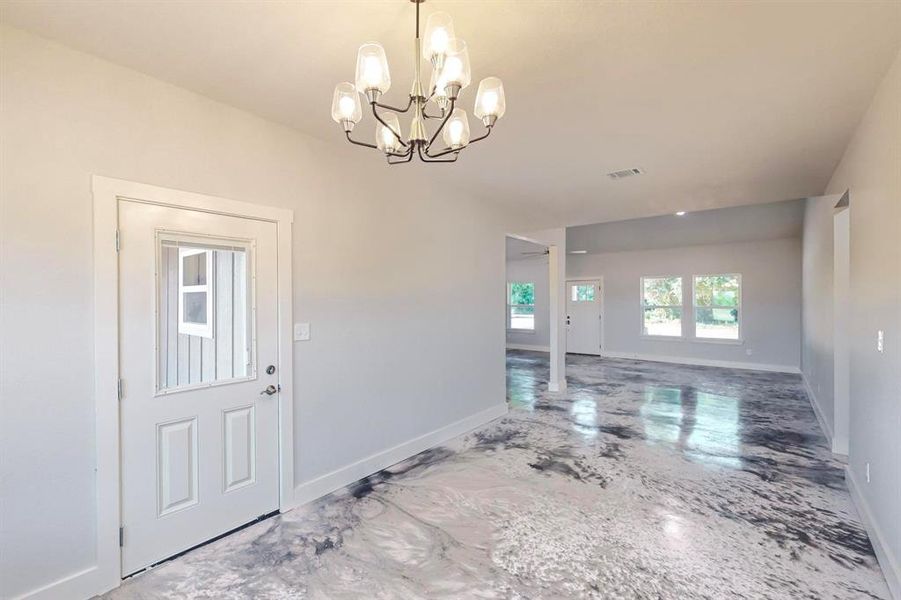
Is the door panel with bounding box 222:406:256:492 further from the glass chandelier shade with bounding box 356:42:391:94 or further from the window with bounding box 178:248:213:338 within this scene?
the glass chandelier shade with bounding box 356:42:391:94

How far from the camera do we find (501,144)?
3.01 meters

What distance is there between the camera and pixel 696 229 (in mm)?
7887

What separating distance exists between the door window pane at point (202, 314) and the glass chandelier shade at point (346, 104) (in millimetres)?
1353


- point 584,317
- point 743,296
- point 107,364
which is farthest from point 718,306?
point 107,364

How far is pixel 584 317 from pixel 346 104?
32.6ft

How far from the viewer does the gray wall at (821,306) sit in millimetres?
4289

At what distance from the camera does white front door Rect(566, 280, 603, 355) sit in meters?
10.4

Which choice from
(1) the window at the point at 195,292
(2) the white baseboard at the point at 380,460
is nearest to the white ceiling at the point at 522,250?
(2) the white baseboard at the point at 380,460

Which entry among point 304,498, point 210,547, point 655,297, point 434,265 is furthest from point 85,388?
point 655,297

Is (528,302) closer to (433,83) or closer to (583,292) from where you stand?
(583,292)

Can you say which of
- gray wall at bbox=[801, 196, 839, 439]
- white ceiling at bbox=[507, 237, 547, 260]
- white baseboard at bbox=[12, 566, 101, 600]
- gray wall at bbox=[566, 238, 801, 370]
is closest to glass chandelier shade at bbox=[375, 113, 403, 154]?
white baseboard at bbox=[12, 566, 101, 600]

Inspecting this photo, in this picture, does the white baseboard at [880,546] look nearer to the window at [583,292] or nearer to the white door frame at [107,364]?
the white door frame at [107,364]

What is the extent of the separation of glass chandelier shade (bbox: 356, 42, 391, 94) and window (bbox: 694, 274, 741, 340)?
9.49 m

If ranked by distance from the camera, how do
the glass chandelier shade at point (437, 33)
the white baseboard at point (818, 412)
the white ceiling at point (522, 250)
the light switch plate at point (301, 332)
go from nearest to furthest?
the glass chandelier shade at point (437, 33), the light switch plate at point (301, 332), the white baseboard at point (818, 412), the white ceiling at point (522, 250)
